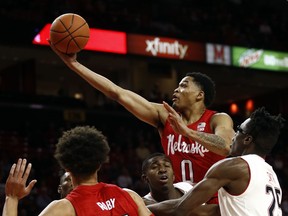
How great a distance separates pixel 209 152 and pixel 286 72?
1549 centimetres

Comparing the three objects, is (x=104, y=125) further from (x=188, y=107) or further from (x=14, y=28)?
(x=188, y=107)

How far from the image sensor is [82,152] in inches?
150

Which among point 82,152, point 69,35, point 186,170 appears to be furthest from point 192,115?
point 82,152

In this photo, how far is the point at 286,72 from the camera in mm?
20344

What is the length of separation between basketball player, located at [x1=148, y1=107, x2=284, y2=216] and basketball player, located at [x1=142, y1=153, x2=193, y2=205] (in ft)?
2.52

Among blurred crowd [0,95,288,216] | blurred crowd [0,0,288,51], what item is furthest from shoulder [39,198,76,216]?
blurred crowd [0,0,288,51]

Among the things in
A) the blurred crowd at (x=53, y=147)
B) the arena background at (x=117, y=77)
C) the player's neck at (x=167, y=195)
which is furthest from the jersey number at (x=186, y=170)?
the blurred crowd at (x=53, y=147)

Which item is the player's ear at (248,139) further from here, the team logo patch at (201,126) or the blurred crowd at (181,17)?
the blurred crowd at (181,17)

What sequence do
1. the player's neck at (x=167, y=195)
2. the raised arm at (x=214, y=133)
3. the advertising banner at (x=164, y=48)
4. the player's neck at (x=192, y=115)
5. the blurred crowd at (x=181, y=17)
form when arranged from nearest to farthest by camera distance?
the raised arm at (x=214, y=133) → the player's neck at (x=167, y=195) → the player's neck at (x=192, y=115) → the blurred crowd at (x=181, y=17) → the advertising banner at (x=164, y=48)

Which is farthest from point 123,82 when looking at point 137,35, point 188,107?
point 188,107

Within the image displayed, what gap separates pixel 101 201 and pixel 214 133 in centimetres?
178

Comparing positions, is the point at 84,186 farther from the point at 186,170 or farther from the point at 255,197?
the point at 186,170

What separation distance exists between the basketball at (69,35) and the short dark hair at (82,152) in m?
1.48

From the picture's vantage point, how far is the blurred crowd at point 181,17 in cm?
1721
